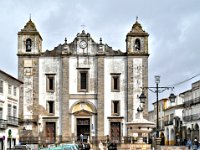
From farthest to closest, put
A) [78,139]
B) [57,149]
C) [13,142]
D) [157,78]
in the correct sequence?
[78,139] < [13,142] < [157,78] < [57,149]

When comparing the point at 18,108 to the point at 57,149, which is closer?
the point at 57,149

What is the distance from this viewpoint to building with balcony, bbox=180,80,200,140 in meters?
68.0

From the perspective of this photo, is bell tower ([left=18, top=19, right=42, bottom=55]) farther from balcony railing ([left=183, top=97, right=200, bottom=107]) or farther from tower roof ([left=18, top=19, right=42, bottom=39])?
balcony railing ([left=183, top=97, right=200, bottom=107])

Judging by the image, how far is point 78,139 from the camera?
5569 cm

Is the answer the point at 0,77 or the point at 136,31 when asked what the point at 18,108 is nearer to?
the point at 0,77

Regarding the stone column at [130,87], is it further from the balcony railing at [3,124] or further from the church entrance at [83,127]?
the balcony railing at [3,124]

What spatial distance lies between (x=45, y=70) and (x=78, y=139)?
8035 millimetres

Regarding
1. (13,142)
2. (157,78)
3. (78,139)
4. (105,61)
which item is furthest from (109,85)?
(157,78)

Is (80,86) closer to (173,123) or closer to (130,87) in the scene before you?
(130,87)

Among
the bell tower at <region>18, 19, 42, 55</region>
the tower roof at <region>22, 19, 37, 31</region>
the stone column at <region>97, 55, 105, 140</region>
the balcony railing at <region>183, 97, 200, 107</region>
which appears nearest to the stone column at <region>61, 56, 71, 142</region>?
the stone column at <region>97, 55, 105, 140</region>

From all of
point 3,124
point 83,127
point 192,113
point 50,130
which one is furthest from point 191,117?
point 3,124

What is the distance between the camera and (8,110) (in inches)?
1970

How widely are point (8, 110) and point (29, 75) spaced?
22.4 feet

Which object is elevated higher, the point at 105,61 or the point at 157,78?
the point at 105,61
